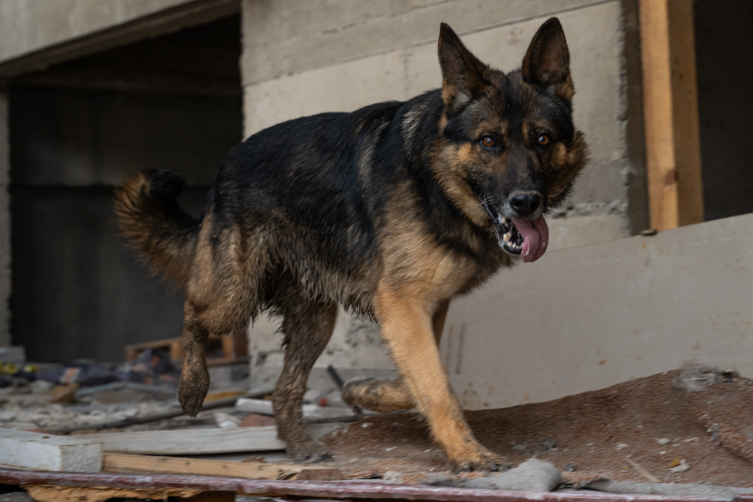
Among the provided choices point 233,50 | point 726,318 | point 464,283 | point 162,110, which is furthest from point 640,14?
point 162,110

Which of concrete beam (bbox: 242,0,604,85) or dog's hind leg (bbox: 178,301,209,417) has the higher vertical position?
concrete beam (bbox: 242,0,604,85)

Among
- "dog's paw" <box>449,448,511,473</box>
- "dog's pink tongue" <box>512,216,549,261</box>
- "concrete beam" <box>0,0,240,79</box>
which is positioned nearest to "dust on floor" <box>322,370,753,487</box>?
"dog's paw" <box>449,448,511,473</box>

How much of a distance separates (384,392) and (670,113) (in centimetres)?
235

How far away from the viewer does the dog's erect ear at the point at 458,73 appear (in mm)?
3055

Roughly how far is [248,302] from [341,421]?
0.98 metres

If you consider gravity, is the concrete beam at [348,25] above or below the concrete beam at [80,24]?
below

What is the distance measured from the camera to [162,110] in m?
10.7

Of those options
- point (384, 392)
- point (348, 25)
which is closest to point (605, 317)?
point (384, 392)

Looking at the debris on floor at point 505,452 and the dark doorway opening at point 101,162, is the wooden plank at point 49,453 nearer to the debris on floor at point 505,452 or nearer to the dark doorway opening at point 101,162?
the debris on floor at point 505,452

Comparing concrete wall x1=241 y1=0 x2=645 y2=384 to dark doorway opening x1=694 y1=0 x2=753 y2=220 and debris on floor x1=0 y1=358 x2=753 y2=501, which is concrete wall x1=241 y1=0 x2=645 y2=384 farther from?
dark doorway opening x1=694 y1=0 x2=753 y2=220

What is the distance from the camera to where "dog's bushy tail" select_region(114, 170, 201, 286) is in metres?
4.14

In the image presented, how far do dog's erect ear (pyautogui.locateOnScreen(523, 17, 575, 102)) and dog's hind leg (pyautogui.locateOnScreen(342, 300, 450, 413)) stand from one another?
1121mm

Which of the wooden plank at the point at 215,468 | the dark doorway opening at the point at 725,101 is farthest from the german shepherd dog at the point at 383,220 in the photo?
the dark doorway opening at the point at 725,101

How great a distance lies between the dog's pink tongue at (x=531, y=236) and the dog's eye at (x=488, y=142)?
31cm
